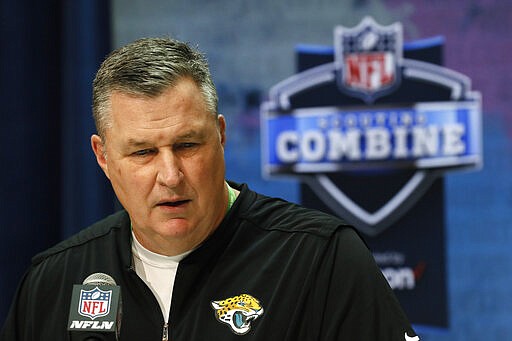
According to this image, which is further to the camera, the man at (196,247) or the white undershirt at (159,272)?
the white undershirt at (159,272)

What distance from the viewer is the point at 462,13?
2830 mm

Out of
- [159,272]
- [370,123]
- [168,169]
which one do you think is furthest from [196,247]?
[370,123]

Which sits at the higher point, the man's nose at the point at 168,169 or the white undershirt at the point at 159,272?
the man's nose at the point at 168,169

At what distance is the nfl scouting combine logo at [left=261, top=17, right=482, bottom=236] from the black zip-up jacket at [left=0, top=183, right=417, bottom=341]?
44.8 inches

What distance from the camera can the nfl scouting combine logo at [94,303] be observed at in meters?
1.51

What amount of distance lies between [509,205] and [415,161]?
1.12ft

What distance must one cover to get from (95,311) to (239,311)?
0.26m

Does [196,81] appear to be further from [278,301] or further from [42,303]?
[42,303]

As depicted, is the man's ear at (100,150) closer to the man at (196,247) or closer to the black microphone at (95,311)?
the man at (196,247)

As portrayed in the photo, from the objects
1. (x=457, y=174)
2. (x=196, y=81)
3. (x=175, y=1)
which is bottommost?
(x=457, y=174)

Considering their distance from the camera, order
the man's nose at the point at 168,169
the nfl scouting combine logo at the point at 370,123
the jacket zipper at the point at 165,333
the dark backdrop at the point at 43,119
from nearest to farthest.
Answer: the man's nose at the point at 168,169 < the jacket zipper at the point at 165,333 < the nfl scouting combine logo at the point at 370,123 < the dark backdrop at the point at 43,119

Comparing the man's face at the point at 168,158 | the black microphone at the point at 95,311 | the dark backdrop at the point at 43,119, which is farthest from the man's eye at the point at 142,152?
the dark backdrop at the point at 43,119

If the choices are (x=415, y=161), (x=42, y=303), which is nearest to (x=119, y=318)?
(x=42, y=303)

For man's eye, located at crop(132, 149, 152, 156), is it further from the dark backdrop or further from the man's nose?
the dark backdrop
